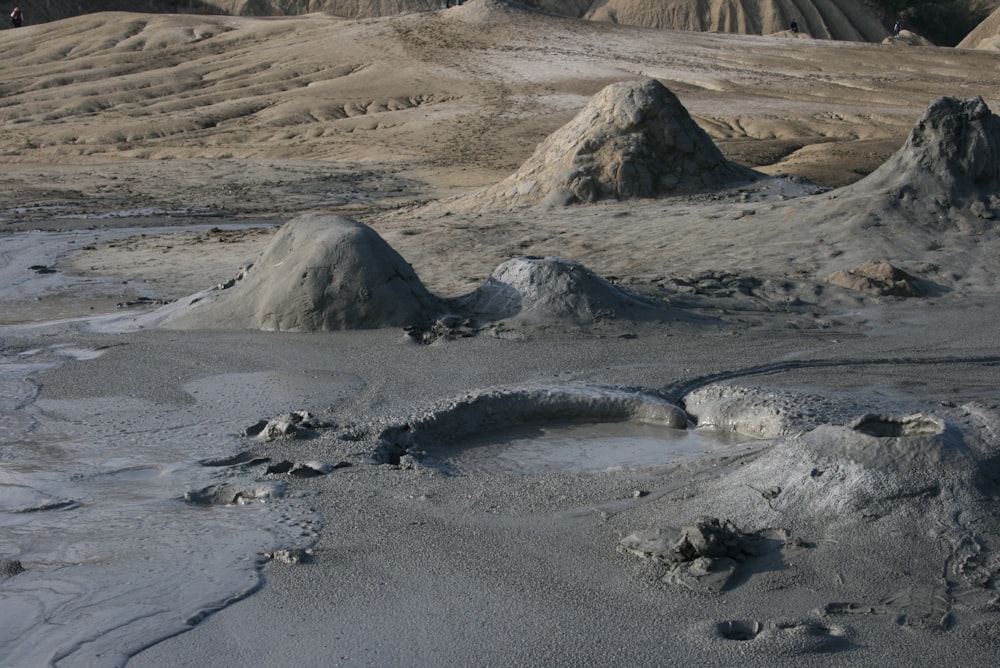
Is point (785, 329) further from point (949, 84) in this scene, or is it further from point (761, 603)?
point (949, 84)

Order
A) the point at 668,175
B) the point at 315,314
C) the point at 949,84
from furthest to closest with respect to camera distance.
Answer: the point at 949,84 → the point at 668,175 → the point at 315,314

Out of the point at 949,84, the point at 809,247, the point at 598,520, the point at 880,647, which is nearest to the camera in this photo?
the point at 880,647

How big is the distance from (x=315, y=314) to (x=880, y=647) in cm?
437

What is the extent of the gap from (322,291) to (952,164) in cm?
489

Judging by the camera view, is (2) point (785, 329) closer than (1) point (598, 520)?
No

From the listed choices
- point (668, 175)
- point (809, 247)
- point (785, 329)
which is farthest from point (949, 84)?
point (785, 329)

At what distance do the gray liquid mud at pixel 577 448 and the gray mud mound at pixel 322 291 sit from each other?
1.91 meters

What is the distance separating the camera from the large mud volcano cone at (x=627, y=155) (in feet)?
32.9

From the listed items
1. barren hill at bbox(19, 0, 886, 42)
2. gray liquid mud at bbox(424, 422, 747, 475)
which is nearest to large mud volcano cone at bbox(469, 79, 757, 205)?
gray liquid mud at bbox(424, 422, 747, 475)

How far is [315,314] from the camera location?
6.65 m

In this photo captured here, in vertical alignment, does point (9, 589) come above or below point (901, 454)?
below

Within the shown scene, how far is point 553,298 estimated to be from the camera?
21.8ft

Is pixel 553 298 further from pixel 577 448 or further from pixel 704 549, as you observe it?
pixel 704 549

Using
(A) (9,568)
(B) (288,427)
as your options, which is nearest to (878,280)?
(B) (288,427)
